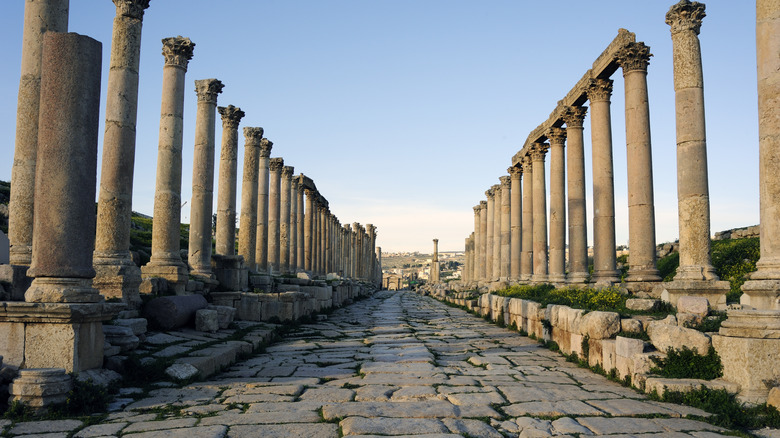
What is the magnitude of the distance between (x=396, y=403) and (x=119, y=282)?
6480 mm

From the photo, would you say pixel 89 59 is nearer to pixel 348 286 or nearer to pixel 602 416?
pixel 602 416

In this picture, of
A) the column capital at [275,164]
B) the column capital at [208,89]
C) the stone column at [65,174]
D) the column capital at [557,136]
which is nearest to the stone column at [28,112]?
the stone column at [65,174]

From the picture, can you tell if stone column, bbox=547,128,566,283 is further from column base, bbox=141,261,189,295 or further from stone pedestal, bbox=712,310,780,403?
stone pedestal, bbox=712,310,780,403

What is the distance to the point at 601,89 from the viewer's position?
17.8 metres

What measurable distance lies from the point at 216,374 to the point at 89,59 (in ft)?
14.4

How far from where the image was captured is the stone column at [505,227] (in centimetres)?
3078

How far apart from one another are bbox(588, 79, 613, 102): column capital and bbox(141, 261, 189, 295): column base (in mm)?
12230

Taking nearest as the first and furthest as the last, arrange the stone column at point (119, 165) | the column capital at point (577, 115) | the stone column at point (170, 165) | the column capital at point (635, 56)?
1. the stone column at point (119, 165)
2. the stone column at point (170, 165)
3. the column capital at point (635, 56)
4. the column capital at point (577, 115)

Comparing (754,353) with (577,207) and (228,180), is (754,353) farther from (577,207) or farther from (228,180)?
(228,180)

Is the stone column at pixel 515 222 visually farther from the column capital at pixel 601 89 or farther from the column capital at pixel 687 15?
the column capital at pixel 687 15

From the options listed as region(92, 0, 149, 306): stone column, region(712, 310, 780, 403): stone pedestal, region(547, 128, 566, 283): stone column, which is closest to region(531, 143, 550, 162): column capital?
region(547, 128, 566, 283): stone column

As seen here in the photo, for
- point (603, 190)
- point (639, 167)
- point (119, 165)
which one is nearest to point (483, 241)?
point (603, 190)

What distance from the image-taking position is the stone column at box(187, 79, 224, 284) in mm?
16297

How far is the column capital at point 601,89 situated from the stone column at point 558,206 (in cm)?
463
